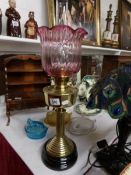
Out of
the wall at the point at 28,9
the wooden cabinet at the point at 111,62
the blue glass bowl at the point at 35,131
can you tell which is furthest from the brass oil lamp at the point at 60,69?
the wooden cabinet at the point at 111,62

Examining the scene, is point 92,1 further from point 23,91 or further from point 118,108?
point 118,108

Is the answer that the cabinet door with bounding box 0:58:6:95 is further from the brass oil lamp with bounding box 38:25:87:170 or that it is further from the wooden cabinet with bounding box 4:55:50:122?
the brass oil lamp with bounding box 38:25:87:170

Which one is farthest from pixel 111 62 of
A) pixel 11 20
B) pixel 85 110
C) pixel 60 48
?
pixel 60 48

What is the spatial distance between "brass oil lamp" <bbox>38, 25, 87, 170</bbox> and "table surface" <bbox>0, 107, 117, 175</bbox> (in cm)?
2

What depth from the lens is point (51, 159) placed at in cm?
52

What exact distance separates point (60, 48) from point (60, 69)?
64 millimetres

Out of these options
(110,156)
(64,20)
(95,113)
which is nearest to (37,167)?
(110,156)

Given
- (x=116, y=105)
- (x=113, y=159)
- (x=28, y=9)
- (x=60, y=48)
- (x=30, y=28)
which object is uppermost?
(x=28, y=9)

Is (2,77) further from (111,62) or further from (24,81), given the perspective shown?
(111,62)

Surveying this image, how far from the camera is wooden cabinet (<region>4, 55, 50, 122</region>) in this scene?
0.78m

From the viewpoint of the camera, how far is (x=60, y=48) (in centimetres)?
49

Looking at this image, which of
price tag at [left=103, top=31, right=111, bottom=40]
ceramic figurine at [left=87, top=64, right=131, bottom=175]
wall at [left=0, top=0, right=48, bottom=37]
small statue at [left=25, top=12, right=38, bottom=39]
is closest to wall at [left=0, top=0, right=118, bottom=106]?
wall at [left=0, top=0, right=48, bottom=37]

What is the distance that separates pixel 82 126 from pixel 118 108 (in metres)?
0.35

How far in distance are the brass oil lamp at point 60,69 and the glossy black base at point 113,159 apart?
92 mm
